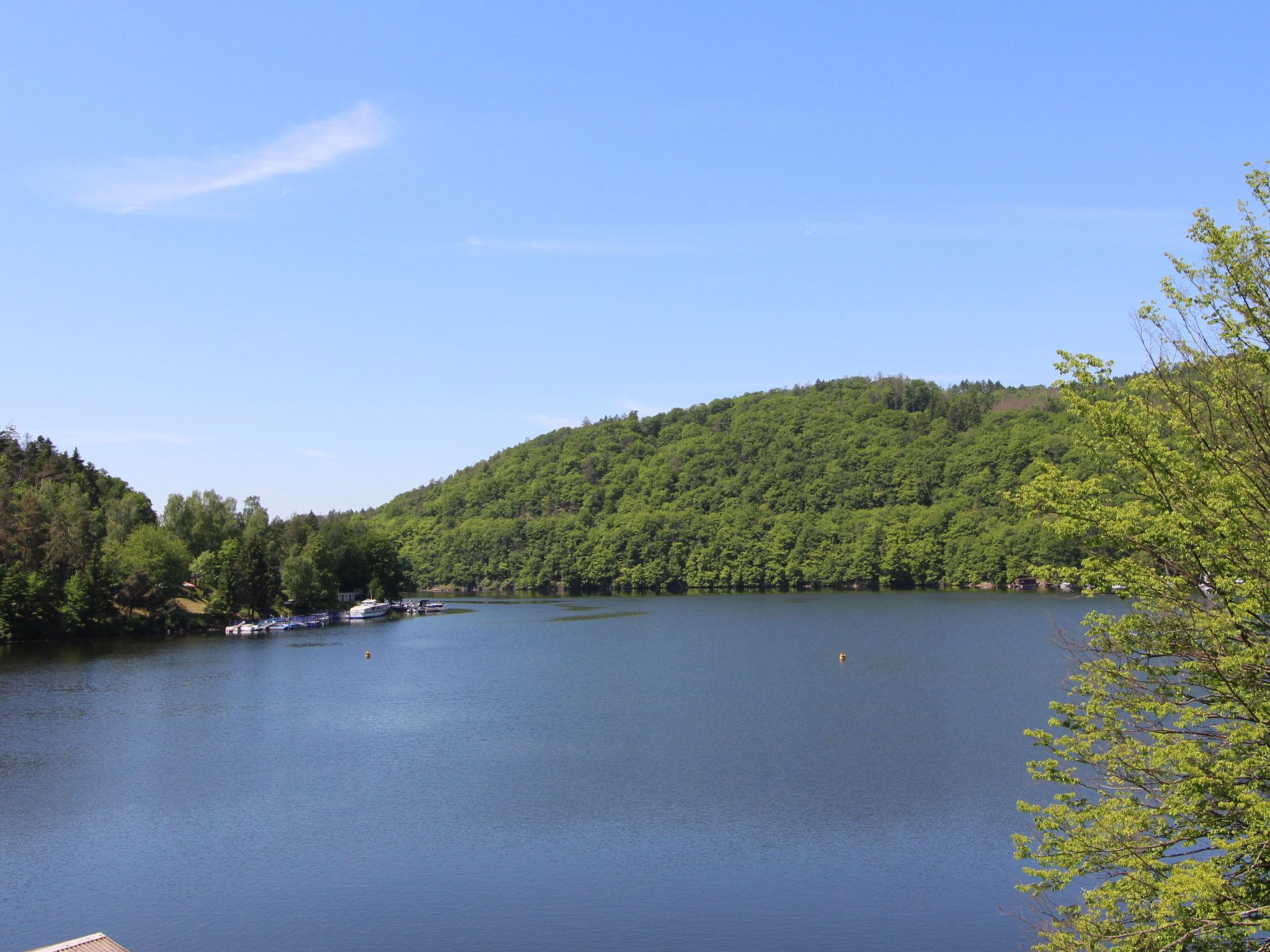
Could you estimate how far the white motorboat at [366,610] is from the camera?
11062 cm

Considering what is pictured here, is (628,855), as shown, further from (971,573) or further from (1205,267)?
(971,573)

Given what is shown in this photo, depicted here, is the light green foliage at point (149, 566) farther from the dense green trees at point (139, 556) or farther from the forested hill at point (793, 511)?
the forested hill at point (793, 511)

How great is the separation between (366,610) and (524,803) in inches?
3310

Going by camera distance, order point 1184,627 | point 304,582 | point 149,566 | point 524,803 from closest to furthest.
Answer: point 1184,627
point 524,803
point 149,566
point 304,582

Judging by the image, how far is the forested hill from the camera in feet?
466

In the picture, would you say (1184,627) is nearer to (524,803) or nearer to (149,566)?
(524,803)

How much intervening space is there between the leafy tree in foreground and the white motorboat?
104 meters

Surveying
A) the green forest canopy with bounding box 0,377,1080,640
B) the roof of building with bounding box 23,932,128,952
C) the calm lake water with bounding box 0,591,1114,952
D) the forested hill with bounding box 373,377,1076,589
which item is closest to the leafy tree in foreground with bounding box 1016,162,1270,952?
the calm lake water with bounding box 0,591,1114,952

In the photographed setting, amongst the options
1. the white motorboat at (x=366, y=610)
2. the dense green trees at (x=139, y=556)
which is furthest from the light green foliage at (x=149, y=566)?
the white motorboat at (x=366, y=610)

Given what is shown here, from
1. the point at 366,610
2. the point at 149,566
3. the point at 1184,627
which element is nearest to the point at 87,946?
the point at 1184,627

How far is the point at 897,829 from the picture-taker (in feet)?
92.4

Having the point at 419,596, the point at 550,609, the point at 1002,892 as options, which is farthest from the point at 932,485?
the point at 1002,892

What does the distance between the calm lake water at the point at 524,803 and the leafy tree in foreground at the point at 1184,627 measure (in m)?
1.97

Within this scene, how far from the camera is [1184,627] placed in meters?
12.2
